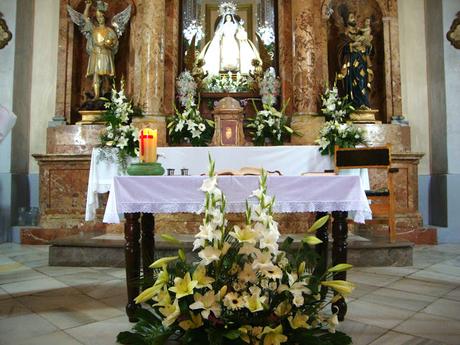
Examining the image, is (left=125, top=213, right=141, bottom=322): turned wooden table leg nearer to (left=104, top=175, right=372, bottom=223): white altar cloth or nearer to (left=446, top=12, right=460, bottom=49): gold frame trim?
(left=104, top=175, right=372, bottom=223): white altar cloth

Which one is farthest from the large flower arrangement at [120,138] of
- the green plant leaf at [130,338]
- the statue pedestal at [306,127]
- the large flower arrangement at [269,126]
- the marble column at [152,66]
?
the green plant leaf at [130,338]

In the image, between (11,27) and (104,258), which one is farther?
(11,27)

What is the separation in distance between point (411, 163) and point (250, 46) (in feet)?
10.5

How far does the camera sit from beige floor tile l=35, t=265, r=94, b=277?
390cm

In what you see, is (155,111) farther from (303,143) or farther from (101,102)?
(303,143)

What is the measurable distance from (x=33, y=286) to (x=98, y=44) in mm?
4429

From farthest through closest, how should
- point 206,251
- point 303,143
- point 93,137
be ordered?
point 93,137
point 303,143
point 206,251

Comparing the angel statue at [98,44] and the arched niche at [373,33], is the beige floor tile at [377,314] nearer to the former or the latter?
the arched niche at [373,33]

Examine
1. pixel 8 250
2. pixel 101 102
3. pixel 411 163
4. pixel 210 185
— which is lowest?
pixel 8 250

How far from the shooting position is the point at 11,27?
21.8ft

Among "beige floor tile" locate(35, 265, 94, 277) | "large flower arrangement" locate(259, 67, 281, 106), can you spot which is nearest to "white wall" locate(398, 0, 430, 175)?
"large flower arrangement" locate(259, 67, 281, 106)

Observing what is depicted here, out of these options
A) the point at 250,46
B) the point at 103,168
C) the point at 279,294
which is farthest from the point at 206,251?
the point at 250,46

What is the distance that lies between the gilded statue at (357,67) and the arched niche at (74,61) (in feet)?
11.9

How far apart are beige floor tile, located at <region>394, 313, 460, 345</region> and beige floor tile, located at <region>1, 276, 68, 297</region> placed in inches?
101
